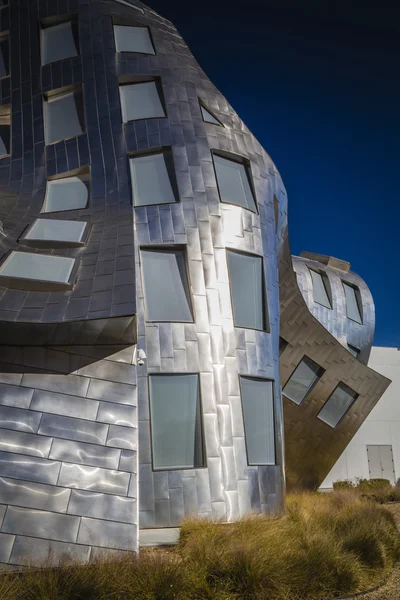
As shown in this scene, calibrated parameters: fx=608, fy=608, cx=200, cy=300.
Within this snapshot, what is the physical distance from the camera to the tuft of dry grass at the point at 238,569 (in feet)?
25.4

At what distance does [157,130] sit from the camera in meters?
17.7

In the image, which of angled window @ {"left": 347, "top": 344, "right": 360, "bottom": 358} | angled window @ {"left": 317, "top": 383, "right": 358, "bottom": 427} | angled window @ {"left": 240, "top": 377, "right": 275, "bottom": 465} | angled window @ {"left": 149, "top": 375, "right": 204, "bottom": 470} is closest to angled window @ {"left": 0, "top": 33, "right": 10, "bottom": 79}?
angled window @ {"left": 149, "top": 375, "right": 204, "bottom": 470}

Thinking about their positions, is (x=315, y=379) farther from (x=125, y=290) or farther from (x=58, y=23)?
(x=58, y=23)

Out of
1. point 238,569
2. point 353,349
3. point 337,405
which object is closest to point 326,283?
point 353,349

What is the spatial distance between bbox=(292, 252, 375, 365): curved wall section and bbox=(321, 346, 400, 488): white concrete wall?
4.22 metres

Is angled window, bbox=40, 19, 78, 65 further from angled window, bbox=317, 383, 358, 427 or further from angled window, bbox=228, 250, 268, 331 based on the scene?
angled window, bbox=317, 383, 358, 427

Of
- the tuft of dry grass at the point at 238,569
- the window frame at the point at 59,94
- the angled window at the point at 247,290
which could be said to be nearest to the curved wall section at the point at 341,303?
the angled window at the point at 247,290

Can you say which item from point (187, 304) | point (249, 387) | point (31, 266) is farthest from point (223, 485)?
point (31, 266)

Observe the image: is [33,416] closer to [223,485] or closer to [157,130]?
[223,485]

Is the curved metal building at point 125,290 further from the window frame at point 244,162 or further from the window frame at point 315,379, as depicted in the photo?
the window frame at point 315,379

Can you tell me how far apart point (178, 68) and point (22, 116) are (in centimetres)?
524

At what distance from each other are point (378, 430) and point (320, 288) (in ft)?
31.0

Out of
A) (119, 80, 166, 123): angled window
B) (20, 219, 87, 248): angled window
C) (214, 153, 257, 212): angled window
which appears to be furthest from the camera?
(119, 80, 166, 123): angled window

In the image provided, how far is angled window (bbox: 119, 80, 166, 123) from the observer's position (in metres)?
18.2
